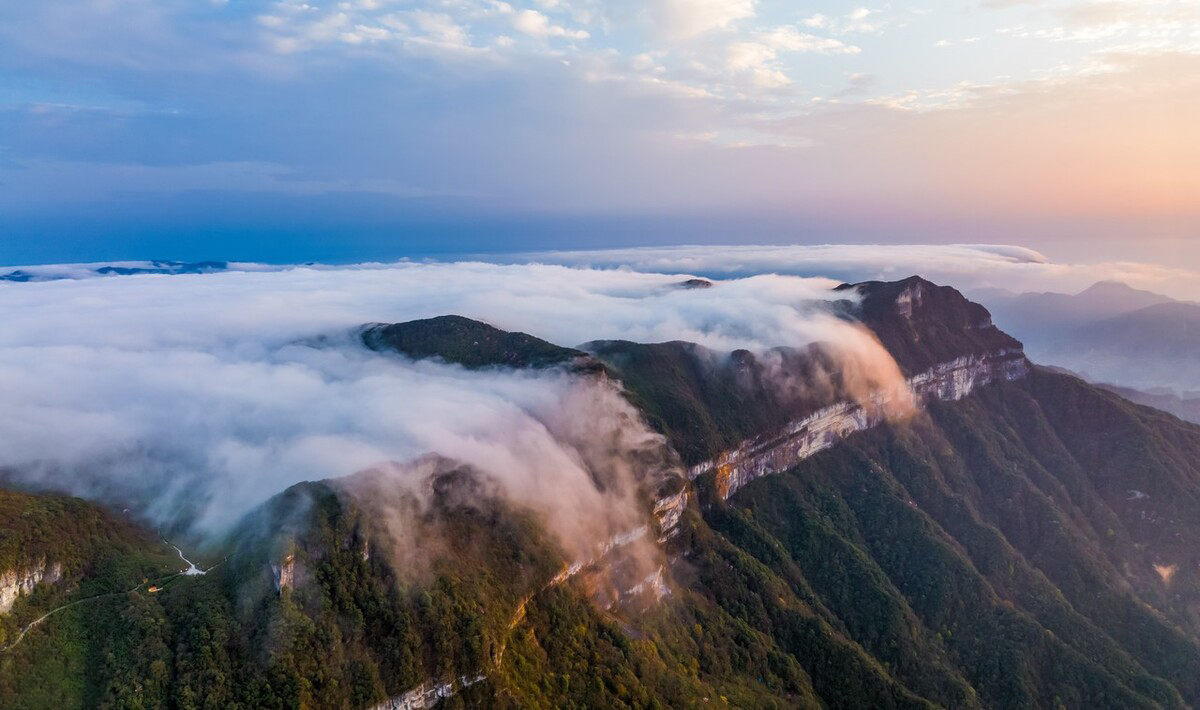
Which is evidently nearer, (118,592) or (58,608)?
(58,608)

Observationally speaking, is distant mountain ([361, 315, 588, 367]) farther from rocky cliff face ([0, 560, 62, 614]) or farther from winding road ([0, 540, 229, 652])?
rocky cliff face ([0, 560, 62, 614])

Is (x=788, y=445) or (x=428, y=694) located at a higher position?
(x=788, y=445)

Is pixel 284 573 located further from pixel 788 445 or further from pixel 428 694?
pixel 788 445

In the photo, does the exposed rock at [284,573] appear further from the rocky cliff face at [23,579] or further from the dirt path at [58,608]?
the rocky cliff face at [23,579]

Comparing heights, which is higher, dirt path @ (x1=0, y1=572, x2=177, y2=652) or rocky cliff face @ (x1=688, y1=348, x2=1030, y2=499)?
dirt path @ (x1=0, y1=572, x2=177, y2=652)

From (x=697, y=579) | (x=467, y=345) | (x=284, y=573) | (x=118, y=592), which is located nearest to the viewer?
A: (x=118, y=592)

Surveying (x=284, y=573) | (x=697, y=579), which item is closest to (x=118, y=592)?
(x=284, y=573)

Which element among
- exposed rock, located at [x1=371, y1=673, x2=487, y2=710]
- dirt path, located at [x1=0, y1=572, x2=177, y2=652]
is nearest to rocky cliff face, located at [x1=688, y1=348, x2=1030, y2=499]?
exposed rock, located at [x1=371, y1=673, x2=487, y2=710]
